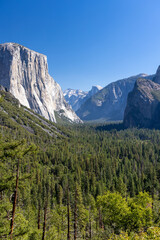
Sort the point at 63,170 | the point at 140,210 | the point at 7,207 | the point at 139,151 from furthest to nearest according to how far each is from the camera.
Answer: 1. the point at 139,151
2. the point at 63,170
3. the point at 140,210
4. the point at 7,207

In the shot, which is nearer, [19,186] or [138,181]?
[19,186]

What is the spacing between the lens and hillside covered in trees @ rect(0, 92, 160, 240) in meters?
15.8

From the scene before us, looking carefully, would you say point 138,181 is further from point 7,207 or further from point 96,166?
point 7,207

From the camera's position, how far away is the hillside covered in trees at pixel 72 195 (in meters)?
15.8

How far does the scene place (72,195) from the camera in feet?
212

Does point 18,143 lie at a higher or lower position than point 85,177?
higher

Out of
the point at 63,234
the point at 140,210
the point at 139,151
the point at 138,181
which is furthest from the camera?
the point at 139,151

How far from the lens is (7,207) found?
56.4 feet

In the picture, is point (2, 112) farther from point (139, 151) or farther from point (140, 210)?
point (140, 210)

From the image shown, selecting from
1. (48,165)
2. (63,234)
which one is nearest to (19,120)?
(48,165)

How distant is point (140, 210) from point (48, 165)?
272ft

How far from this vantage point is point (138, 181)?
3209 inches

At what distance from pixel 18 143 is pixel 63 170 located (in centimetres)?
8850

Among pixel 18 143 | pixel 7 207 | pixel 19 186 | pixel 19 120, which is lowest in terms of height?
pixel 7 207
